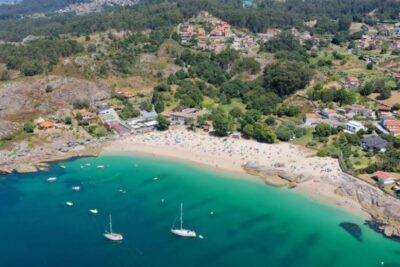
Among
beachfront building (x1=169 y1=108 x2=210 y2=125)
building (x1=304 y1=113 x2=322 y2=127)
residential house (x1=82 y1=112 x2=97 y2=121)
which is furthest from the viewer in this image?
residential house (x1=82 y1=112 x2=97 y2=121)

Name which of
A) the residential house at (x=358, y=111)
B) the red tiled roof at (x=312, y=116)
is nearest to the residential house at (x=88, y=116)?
the red tiled roof at (x=312, y=116)

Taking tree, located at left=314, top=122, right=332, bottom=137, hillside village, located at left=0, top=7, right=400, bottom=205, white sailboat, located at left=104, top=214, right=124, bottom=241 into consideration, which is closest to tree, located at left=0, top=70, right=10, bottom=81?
hillside village, located at left=0, top=7, right=400, bottom=205

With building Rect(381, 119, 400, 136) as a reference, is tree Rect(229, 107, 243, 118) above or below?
below

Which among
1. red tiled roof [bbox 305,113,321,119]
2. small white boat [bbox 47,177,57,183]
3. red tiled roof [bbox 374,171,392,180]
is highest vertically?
red tiled roof [bbox 305,113,321,119]

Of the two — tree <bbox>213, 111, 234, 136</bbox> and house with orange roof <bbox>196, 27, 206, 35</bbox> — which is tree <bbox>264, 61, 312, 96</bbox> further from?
house with orange roof <bbox>196, 27, 206, 35</bbox>

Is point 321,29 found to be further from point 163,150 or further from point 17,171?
point 17,171

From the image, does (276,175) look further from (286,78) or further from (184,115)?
(286,78)

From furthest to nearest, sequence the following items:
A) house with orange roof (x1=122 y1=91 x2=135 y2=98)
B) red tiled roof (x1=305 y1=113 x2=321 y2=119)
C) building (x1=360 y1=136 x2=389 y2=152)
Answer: house with orange roof (x1=122 y1=91 x2=135 y2=98)
red tiled roof (x1=305 y1=113 x2=321 y2=119)
building (x1=360 y1=136 x2=389 y2=152)
